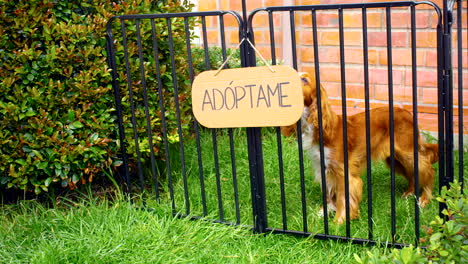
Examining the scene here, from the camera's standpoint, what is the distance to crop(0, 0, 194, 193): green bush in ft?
11.7

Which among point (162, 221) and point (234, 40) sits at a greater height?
point (234, 40)

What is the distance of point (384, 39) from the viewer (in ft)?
16.1

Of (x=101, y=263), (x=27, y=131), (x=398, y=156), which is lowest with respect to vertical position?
(x=101, y=263)

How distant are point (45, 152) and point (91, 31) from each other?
0.80 meters

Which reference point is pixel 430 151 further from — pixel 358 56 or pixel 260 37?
pixel 260 37

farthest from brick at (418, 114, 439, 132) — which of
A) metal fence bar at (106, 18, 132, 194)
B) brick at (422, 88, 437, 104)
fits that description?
metal fence bar at (106, 18, 132, 194)

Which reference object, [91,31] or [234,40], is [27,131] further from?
[234,40]

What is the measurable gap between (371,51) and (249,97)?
2313mm

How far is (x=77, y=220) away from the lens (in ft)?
11.7

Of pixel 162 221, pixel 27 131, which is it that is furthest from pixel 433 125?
pixel 27 131

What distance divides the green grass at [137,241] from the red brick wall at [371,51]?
6.97 feet

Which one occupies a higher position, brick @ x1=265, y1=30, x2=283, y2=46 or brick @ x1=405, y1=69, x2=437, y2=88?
brick @ x1=265, y1=30, x2=283, y2=46

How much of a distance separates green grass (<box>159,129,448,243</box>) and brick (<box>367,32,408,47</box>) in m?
1.03

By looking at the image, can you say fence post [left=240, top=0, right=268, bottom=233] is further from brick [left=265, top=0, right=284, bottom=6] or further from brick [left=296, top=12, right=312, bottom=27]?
brick [left=265, top=0, right=284, bottom=6]
